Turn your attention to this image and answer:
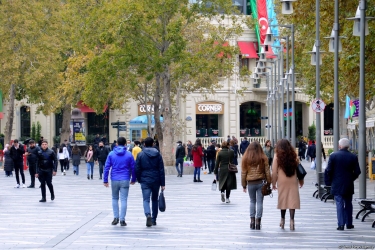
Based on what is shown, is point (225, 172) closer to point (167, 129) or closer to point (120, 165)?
point (120, 165)

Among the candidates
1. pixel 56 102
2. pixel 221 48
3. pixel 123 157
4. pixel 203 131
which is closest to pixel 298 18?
pixel 221 48

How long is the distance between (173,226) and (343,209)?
3149 millimetres

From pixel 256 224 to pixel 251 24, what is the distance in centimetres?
3081

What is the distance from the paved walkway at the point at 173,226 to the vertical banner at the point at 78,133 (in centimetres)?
3244

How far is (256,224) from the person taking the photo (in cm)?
1709

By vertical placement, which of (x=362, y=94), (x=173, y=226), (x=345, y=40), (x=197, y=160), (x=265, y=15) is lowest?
(x=173, y=226)

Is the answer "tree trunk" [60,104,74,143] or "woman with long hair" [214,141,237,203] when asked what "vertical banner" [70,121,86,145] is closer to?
"tree trunk" [60,104,74,143]

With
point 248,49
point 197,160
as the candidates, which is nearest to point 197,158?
point 197,160

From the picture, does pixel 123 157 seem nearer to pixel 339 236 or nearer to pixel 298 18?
pixel 339 236

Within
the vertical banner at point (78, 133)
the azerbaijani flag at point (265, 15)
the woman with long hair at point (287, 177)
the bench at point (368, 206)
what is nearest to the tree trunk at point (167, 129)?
the azerbaijani flag at point (265, 15)

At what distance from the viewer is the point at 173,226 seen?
17625mm

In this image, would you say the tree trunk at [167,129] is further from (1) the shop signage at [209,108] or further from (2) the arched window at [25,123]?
(2) the arched window at [25,123]

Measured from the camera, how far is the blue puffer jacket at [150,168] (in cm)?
1745

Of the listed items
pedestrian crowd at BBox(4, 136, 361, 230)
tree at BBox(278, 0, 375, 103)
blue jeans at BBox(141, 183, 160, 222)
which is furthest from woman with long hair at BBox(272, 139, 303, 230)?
tree at BBox(278, 0, 375, 103)
